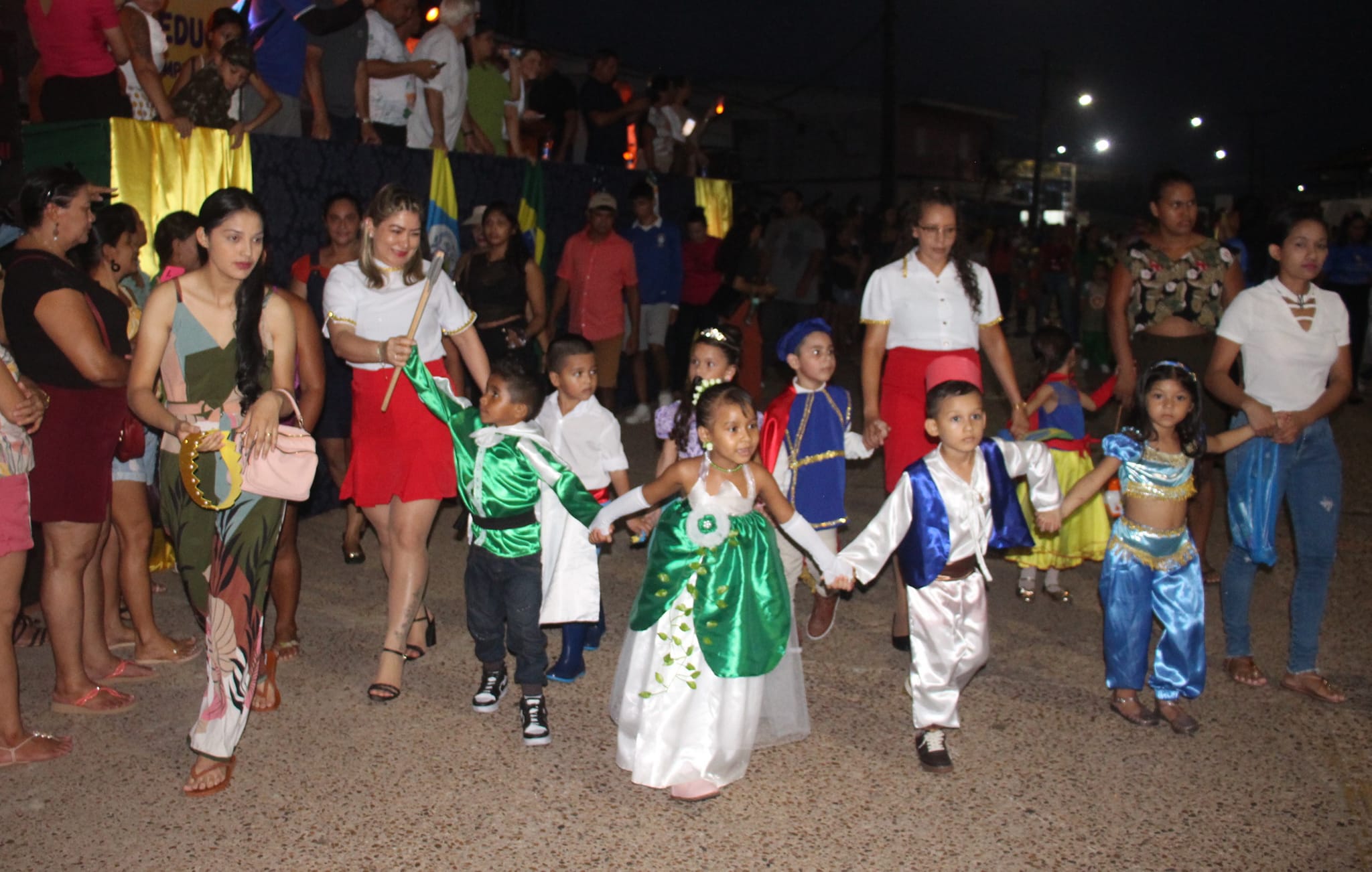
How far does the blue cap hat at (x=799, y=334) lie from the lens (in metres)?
5.23

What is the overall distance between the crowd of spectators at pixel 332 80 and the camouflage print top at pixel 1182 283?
5.24m

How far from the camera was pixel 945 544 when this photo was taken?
416 centimetres

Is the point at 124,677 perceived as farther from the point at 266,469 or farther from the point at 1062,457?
the point at 1062,457

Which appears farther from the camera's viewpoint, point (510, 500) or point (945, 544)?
point (510, 500)

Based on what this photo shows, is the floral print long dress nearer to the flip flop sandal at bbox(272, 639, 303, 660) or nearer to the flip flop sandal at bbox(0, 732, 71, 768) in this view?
the flip flop sandal at bbox(0, 732, 71, 768)

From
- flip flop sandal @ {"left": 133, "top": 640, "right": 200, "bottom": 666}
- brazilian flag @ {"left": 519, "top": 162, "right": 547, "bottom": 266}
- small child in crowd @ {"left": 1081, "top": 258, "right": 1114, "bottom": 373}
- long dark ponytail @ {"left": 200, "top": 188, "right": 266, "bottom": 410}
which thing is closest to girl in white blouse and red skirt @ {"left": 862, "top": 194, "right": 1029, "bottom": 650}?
long dark ponytail @ {"left": 200, "top": 188, "right": 266, "bottom": 410}

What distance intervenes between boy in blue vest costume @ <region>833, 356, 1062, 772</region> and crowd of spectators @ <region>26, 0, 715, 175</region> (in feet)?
16.0

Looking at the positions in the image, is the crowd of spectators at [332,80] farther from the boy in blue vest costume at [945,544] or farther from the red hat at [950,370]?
the boy in blue vest costume at [945,544]

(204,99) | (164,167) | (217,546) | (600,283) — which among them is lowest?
(217,546)

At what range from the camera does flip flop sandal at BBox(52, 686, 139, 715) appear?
4531 millimetres

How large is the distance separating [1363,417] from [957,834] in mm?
10315

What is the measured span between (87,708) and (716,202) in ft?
33.0

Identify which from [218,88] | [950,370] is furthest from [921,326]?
[218,88]

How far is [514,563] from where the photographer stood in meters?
4.48
